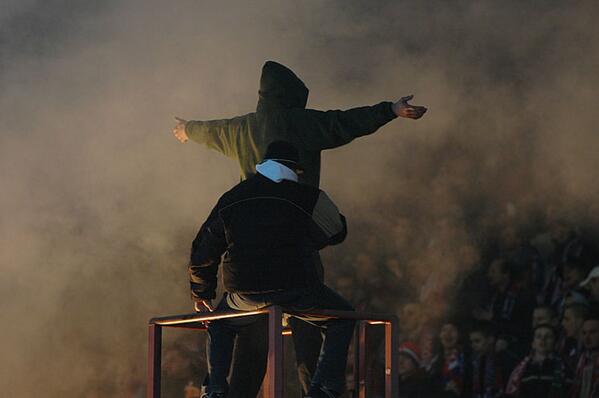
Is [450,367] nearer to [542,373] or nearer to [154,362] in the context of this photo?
[542,373]

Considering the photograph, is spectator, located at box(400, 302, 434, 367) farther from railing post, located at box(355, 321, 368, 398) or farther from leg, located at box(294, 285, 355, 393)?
leg, located at box(294, 285, 355, 393)

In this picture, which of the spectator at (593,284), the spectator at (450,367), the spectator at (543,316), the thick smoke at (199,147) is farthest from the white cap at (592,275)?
the spectator at (450,367)

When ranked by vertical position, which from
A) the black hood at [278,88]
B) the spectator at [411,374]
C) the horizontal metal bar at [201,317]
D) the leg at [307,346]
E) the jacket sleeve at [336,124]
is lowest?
the spectator at [411,374]

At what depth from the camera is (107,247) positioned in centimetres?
743

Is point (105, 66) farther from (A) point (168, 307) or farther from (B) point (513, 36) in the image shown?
(B) point (513, 36)

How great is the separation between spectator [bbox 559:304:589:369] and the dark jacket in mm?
2815


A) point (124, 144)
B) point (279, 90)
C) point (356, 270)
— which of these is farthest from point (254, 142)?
point (124, 144)

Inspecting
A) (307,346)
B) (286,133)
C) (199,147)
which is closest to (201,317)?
(307,346)

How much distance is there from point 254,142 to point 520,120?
255cm

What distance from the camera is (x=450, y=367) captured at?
6.56 m

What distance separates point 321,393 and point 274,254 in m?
0.50

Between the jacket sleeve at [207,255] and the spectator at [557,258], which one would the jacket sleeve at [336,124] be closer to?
the jacket sleeve at [207,255]

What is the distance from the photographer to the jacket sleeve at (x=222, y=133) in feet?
15.6

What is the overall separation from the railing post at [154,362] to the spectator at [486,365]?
9.87 ft
